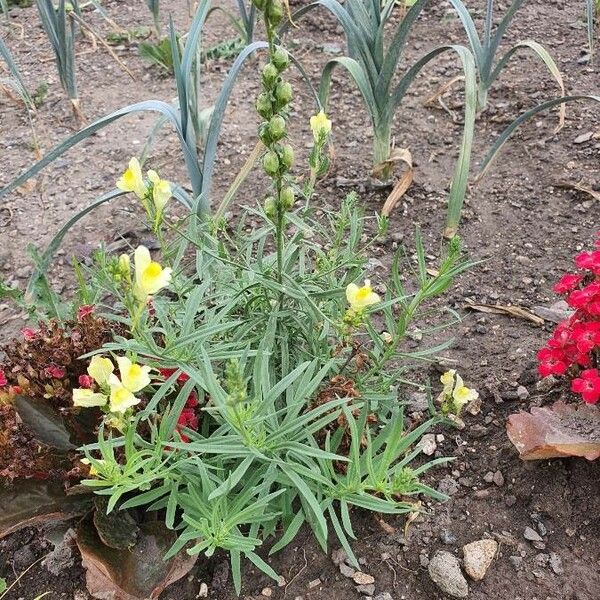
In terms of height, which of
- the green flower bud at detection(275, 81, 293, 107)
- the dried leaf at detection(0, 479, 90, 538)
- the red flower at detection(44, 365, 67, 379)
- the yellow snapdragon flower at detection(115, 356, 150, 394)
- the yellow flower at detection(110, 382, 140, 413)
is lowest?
the dried leaf at detection(0, 479, 90, 538)

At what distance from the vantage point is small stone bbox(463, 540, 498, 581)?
1.86 metres

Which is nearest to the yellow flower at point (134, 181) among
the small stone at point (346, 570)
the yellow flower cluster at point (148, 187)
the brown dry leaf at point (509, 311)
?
the yellow flower cluster at point (148, 187)

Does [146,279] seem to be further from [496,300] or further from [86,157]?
[86,157]

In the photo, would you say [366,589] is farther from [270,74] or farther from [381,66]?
[381,66]

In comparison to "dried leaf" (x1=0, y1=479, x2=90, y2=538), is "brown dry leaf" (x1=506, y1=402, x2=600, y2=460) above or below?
below

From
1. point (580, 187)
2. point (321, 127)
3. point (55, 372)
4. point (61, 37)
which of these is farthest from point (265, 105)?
point (61, 37)

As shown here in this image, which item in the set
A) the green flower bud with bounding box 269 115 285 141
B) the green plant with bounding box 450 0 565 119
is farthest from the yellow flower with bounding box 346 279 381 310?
the green plant with bounding box 450 0 565 119

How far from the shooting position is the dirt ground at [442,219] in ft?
6.30

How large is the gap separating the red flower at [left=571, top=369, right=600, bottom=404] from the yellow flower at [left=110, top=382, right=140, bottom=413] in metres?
1.18

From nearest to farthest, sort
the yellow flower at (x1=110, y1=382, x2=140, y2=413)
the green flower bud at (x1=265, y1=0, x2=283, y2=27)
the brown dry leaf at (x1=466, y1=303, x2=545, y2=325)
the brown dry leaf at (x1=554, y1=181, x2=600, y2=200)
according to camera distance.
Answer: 1. the green flower bud at (x1=265, y1=0, x2=283, y2=27)
2. the yellow flower at (x1=110, y1=382, x2=140, y2=413)
3. the brown dry leaf at (x1=466, y1=303, x2=545, y2=325)
4. the brown dry leaf at (x1=554, y1=181, x2=600, y2=200)

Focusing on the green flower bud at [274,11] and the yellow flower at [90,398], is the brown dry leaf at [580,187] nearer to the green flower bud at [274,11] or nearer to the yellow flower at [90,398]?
the green flower bud at [274,11]

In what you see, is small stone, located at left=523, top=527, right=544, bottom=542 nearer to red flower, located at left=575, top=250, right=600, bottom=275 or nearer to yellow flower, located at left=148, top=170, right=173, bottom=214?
red flower, located at left=575, top=250, right=600, bottom=275

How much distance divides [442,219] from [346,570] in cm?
164

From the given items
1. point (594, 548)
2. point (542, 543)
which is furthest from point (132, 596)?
point (594, 548)
